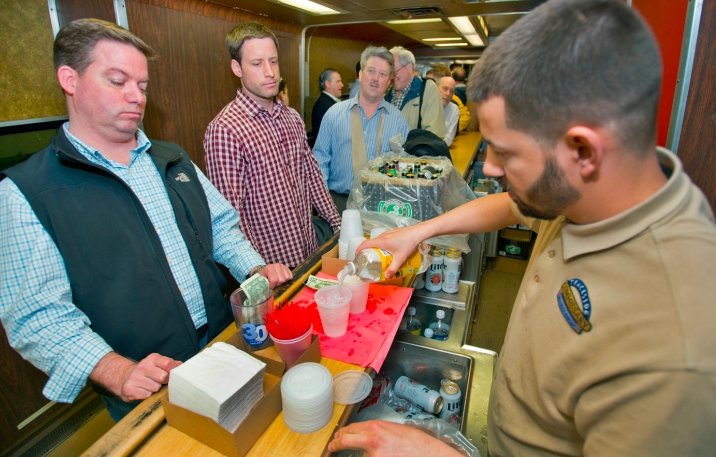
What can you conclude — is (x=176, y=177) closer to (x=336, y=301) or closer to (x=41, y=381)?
(x=336, y=301)

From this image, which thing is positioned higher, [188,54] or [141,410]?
[188,54]

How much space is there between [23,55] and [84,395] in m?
2.01

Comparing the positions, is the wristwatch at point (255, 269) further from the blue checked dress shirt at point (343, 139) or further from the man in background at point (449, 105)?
the man in background at point (449, 105)

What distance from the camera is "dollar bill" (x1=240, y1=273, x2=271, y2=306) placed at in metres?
1.17

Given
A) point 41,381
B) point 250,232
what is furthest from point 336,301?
point 41,381

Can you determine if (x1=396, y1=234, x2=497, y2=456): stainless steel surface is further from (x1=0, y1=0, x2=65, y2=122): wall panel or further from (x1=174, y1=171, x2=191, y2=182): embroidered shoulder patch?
(x1=0, y1=0, x2=65, y2=122): wall panel

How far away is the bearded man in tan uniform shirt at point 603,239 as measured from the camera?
0.58 meters

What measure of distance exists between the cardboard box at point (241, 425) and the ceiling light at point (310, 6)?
310cm

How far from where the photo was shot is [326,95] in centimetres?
425

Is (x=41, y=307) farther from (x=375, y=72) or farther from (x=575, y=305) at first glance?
(x=375, y=72)

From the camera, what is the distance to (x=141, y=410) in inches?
37.1

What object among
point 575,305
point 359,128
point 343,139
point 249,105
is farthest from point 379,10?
point 575,305

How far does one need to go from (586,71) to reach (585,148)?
13 cm

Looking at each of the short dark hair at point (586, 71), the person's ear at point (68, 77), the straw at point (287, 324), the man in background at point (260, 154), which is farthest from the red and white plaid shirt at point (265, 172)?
the short dark hair at point (586, 71)
